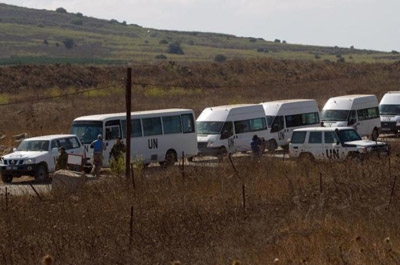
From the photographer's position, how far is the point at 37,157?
103ft

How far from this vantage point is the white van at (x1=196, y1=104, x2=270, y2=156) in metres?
37.7

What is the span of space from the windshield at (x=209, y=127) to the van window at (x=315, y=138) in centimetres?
504

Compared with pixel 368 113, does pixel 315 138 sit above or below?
above

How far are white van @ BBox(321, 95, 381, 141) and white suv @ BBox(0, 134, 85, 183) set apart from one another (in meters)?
14.4

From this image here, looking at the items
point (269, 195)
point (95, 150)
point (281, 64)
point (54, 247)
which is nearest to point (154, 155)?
point (95, 150)

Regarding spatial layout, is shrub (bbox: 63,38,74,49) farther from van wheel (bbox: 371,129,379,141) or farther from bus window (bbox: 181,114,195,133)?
bus window (bbox: 181,114,195,133)

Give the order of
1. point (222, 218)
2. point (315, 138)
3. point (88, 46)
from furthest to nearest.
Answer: point (88, 46)
point (315, 138)
point (222, 218)

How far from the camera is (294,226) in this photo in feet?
55.8

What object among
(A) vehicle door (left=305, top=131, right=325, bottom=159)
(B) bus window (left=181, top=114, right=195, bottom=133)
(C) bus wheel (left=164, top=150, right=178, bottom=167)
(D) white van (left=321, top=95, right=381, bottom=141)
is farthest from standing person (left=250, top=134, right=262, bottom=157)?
(D) white van (left=321, top=95, right=381, bottom=141)

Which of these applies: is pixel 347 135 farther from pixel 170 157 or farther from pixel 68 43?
pixel 68 43

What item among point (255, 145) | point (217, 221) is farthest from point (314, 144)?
point (217, 221)

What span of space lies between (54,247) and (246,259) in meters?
3.53

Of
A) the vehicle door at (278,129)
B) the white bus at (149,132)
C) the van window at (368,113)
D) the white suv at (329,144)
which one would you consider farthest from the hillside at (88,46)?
the white suv at (329,144)

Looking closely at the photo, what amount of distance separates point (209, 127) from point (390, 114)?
12642 millimetres
